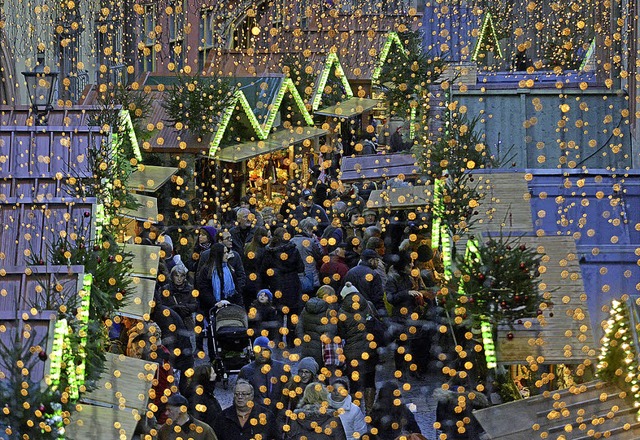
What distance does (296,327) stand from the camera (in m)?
14.4

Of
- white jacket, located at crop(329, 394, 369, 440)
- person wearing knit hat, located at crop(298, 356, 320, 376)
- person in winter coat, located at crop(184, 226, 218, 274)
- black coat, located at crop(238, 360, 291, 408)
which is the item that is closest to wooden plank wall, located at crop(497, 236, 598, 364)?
white jacket, located at crop(329, 394, 369, 440)

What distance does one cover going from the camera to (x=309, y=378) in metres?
11.5

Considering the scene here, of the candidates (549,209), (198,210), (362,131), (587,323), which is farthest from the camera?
(362,131)

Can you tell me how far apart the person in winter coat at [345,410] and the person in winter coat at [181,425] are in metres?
0.91

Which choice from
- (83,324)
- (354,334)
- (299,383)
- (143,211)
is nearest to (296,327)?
(354,334)

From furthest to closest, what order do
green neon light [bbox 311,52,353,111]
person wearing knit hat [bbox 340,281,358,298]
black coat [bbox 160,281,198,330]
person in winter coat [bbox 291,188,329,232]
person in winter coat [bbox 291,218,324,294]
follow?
green neon light [bbox 311,52,353,111] < person in winter coat [bbox 291,188,329,232] < person in winter coat [bbox 291,218,324,294] < black coat [bbox 160,281,198,330] < person wearing knit hat [bbox 340,281,358,298]

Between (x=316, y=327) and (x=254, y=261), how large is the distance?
312cm

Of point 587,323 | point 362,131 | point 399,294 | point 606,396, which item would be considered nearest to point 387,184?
point 399,294

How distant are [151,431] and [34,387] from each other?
6.11 ft

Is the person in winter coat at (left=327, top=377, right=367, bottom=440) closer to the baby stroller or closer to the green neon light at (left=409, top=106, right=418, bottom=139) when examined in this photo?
the baby stroller

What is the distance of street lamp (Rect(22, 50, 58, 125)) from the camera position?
14.5 metres

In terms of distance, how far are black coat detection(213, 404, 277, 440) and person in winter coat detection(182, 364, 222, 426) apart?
1.99ft

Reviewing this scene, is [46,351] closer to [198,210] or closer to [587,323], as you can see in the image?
[587,323]

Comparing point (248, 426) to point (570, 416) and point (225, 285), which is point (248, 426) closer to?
point (570, 416)
